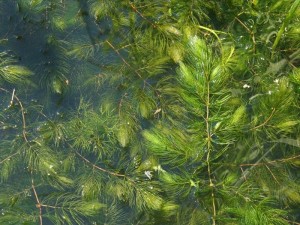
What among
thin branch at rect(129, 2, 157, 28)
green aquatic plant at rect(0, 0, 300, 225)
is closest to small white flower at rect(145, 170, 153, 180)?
green aquatic plant at rect(0, 0, 300, 225)

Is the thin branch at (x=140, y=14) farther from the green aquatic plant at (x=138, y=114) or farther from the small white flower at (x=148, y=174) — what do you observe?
the small white flower at (x=148, y=174)

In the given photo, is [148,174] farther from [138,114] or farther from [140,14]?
[140,14]

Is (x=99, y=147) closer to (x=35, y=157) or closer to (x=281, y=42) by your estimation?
(x=35, y=157)

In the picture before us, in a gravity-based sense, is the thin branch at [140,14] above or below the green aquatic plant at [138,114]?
above

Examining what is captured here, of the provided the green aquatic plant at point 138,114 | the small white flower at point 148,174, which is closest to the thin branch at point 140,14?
the green aquatic plant at point 138,114

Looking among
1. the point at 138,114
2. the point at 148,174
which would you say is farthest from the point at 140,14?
the point at 148,174

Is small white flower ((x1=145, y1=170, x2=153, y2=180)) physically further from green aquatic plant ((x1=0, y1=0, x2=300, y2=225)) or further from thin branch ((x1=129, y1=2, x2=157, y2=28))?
thin branch ((x1=129, y1=2, x2=157, y2=28))

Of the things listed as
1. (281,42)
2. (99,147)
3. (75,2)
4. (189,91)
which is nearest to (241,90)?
(281,42)

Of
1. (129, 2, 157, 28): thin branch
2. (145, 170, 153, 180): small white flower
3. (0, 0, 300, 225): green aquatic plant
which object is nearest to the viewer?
(0, 0, 300, 225): green aquatic plant
